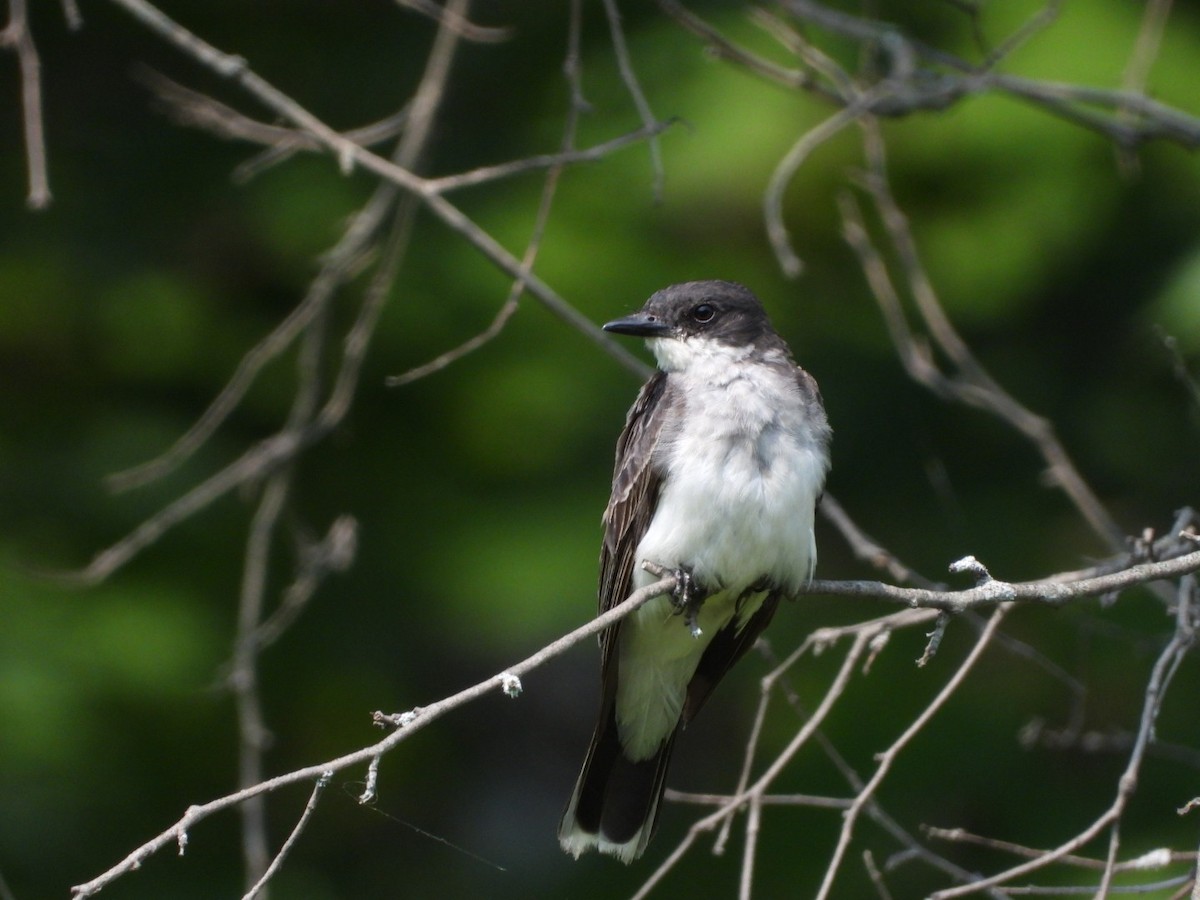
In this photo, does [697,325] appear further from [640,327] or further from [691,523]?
[691,523]

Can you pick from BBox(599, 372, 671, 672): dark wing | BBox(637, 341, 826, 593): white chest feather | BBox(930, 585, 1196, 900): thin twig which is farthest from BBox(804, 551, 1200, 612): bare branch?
BBox(599, 372, 671, 672): dark wing

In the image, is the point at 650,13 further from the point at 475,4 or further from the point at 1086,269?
the point at 1086,269

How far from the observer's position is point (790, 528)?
12.5 feet

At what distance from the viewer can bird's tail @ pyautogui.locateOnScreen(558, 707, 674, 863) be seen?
14.0ft

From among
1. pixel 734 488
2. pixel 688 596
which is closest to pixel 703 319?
pixel 734 488

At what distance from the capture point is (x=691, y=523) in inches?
149

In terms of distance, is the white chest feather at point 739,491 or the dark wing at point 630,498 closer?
the white chest feather at point 739,491

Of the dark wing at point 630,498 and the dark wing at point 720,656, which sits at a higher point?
the dark wing at point 630,498

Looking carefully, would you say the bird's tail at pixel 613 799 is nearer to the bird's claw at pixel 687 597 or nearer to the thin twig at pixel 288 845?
the bird's claw at pixel 687 597

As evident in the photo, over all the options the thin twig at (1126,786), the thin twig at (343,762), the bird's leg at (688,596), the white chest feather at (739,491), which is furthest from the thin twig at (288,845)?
the white chest feather at (739,491)

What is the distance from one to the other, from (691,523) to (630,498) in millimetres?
306

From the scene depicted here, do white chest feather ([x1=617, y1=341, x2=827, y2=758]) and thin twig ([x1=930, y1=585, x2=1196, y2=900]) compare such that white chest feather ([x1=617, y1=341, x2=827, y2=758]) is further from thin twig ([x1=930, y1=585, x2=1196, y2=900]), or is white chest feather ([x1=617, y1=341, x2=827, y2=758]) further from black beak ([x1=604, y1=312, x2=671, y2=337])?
thin twig ([x1=930, y1=585, x2=1196, y2=900])

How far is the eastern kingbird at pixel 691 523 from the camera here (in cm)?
380

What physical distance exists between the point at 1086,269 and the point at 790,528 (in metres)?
3.33
